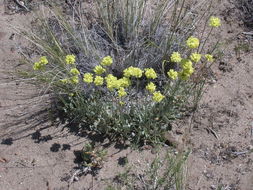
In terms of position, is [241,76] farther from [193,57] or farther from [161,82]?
[193,57]

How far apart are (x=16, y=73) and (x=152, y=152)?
1437 mm

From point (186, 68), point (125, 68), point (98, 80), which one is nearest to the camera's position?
point (186, 68)

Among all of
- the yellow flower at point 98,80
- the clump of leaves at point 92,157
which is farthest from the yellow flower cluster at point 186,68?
the clump of leaves at point 92,157

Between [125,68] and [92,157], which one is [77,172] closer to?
[92,157]

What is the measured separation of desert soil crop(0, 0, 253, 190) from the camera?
2646mm

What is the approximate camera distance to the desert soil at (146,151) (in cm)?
265

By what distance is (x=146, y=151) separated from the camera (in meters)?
2.78

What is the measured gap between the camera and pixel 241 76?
317 centimetres

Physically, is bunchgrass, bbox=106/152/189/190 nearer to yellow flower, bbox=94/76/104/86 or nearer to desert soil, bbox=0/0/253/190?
desert soil, bbox=0/0/253/190

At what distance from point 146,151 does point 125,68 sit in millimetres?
774

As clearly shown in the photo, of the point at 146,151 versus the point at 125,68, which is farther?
the point at 125,68

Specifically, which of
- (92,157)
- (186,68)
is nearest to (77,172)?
(92,157)

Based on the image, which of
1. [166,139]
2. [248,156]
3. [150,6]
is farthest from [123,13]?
[248,156]

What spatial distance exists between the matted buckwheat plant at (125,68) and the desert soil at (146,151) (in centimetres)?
15
